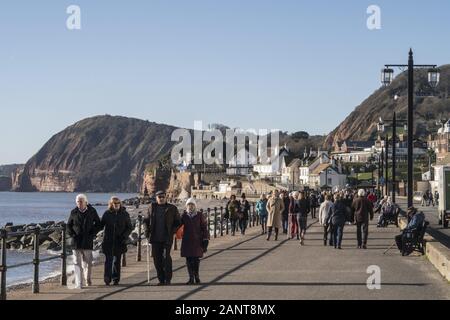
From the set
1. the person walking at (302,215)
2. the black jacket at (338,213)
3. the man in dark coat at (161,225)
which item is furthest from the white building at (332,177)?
the man in dark coat at (161,225)

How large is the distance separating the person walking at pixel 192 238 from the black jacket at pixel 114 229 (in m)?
1.07

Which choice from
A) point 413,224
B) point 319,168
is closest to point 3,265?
point 413,224

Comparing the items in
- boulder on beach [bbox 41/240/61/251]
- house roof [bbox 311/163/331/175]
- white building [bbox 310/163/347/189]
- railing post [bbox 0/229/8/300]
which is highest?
house roof [bbox 311/163/331/175]

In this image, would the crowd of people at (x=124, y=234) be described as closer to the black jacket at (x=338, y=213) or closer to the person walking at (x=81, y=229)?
the person walking at (x=81, y=229)

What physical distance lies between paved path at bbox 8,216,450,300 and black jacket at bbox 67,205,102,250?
83 cm

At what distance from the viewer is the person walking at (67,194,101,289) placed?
1476cm

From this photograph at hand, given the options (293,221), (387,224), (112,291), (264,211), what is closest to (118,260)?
(112,291)

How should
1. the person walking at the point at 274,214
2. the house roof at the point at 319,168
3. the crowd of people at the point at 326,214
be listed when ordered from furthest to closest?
the house roof at the point at 319,168
the person walking at the point at 274,214
the crowd of people at the point at 326,214

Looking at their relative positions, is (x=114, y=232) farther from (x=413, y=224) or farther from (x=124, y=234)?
(x=413, y=224)

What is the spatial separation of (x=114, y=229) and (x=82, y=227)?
66cm

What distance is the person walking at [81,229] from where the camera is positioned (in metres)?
14.8

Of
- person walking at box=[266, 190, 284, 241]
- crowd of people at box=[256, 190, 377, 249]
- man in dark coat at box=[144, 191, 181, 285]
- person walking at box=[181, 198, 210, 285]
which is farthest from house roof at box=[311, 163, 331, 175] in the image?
man in dark coat at box=[144, 191, 181, 285]

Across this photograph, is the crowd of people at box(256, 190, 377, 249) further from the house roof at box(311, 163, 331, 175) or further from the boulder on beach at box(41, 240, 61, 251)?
the house roof at box(311, 163, 331, 175)
